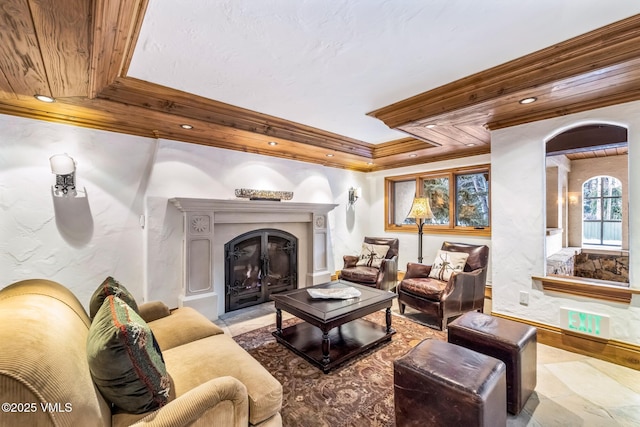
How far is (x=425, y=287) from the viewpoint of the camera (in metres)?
3.35

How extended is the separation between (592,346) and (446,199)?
108 inches

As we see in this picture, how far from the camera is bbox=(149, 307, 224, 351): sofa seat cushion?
1938 millimetres

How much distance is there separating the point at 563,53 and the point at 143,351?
123 inches

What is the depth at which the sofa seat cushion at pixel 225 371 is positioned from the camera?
1.39 m

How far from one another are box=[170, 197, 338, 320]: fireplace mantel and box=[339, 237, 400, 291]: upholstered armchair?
1204 millimetres

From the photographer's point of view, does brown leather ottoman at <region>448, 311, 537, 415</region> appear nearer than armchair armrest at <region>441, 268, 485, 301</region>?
Yes

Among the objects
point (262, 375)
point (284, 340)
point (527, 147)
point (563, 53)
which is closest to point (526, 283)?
point (527, 147)

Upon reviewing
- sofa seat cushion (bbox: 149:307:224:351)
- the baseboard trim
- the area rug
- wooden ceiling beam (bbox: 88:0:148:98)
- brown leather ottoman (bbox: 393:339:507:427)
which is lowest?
the area rug

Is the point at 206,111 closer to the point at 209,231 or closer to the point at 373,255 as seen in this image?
the point at 209,231

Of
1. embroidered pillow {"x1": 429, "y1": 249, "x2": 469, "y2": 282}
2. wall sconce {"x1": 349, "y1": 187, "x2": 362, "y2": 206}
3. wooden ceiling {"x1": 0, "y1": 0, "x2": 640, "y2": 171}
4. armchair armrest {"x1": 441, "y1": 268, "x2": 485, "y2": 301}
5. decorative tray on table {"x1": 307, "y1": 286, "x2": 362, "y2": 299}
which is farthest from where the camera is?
wall sconce {"x1": 349, "y1": 187, "x2": 362, "y2": 206}

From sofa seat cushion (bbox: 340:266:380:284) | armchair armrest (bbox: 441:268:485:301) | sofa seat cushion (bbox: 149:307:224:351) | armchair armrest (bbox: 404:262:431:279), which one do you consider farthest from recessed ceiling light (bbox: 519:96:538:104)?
sofa seat cushion (bbox: 149:307:224:351)

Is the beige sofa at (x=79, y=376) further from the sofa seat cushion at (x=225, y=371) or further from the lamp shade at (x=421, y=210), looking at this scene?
the lamp shade at (x=421, y=210)

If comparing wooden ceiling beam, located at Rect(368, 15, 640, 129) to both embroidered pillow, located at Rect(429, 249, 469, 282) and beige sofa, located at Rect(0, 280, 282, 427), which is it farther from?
beige sofa, located at Rect(0, 280, 282, 427)

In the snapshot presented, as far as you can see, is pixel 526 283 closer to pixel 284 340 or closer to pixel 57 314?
pixel 284 340
